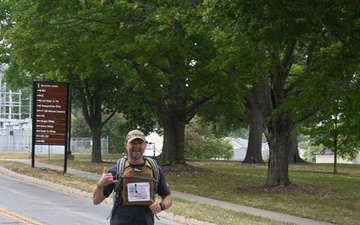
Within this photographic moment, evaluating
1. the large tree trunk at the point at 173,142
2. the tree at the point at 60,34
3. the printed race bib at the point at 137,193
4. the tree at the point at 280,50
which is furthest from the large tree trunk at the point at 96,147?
the printed race bib at the point at 137,193

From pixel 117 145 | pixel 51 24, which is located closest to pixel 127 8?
pixel 51 24

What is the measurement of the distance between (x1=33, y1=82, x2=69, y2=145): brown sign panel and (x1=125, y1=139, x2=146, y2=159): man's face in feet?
76.0

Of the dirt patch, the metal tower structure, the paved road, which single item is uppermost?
the metal tower structure

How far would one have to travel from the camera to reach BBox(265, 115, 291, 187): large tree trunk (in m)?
22.5

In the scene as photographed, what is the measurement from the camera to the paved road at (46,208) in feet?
46.3

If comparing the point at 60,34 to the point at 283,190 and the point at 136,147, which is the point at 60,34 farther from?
the point at 136,147

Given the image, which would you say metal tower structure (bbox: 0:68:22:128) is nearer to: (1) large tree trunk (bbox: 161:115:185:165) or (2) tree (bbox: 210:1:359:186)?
(1) large tree trunk (bbox: 161:115:185:165)

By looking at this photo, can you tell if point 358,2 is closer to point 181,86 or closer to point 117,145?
point 181,86

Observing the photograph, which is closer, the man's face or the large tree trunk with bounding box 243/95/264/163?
the man's face

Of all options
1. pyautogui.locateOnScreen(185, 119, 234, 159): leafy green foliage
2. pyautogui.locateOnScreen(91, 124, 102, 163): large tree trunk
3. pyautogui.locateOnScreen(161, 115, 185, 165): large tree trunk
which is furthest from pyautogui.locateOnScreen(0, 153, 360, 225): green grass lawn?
pyautogui.locateOnScreen(185, 119, 234, 159): leafy green foliage

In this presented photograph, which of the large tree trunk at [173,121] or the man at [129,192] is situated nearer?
the man at [129,192]

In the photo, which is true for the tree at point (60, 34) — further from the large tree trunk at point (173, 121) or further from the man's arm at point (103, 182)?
the man's arm at point (103, 182)

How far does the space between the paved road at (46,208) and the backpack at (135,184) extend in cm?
753

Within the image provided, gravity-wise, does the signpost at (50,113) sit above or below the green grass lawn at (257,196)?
above
